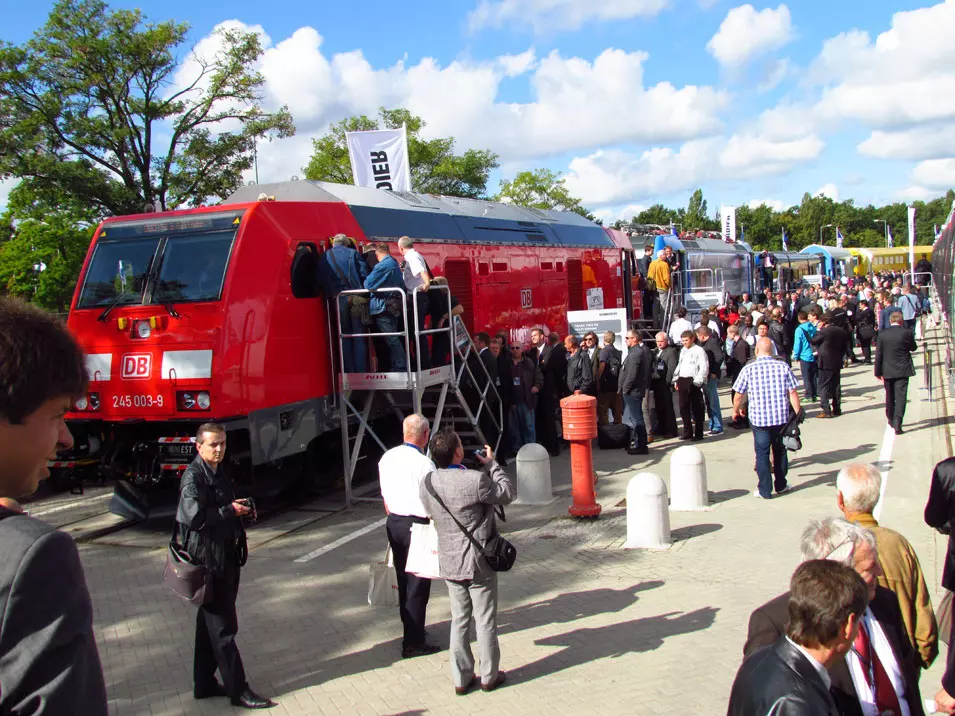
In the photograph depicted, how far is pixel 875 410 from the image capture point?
15.6 m

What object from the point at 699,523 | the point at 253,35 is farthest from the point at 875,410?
the point at 253,35

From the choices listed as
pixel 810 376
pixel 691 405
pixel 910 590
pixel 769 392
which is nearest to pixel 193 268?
pixel 769 392

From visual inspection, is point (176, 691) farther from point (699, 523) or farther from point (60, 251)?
point (60, 251)

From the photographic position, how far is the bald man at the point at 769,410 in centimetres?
980

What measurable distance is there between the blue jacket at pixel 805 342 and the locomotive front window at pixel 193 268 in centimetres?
1086

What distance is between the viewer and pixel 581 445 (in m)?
9.32

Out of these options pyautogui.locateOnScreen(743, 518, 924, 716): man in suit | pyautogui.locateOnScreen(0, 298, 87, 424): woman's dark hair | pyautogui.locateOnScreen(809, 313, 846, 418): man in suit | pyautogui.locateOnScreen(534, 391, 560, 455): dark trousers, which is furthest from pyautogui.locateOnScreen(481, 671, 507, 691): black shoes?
pyautogui.locateOnScreen(809, 313, 846, 418): man in suit

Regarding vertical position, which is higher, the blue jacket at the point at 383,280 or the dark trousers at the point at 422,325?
the blue jacket at the point at 383,280

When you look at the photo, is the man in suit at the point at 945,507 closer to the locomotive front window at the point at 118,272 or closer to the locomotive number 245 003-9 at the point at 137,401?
the locomotive number 245 003-9 at the point at 137,401

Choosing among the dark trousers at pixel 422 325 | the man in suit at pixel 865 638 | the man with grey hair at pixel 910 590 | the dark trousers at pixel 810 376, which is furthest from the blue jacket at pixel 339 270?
the dark trousers at pixel 810 376

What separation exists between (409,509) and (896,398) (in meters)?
9.85

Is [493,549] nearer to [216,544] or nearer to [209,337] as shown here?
[216,544]

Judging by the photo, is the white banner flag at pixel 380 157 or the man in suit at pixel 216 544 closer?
the man in suit at pixel 216 544

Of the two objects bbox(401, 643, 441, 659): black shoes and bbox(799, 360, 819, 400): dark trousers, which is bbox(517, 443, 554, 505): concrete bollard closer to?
bbox(401, 643, 441, 659): black shoes
